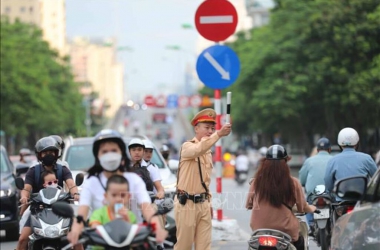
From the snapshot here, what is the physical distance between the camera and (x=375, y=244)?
766cm

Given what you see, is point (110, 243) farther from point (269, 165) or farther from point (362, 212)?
point (269, 165)

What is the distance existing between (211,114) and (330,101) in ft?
A: 132

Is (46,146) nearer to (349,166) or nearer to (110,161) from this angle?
(349,166)

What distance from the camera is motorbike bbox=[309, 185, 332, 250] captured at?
1114 cm

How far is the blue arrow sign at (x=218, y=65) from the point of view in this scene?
15242 mm

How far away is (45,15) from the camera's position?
136 meters

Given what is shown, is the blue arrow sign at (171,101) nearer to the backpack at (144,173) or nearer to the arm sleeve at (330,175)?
Answer: the backpack at (144,173)

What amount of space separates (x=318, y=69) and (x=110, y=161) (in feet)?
142

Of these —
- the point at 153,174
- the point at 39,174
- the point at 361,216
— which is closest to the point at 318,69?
the point at 153,174

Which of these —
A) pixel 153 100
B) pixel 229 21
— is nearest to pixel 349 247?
pixel 229 21

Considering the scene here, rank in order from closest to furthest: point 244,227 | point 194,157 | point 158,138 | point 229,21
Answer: point 194,157, point 229,21, point 244,227, point 158,138

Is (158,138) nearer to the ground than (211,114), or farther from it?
nearer to the ground

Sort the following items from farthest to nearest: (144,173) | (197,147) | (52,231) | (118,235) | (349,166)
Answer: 1. (144,173)
2. (349,166)
3. (52,231)
4. (197,147)
5. (118,235)

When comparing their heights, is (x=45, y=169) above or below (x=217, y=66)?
below
